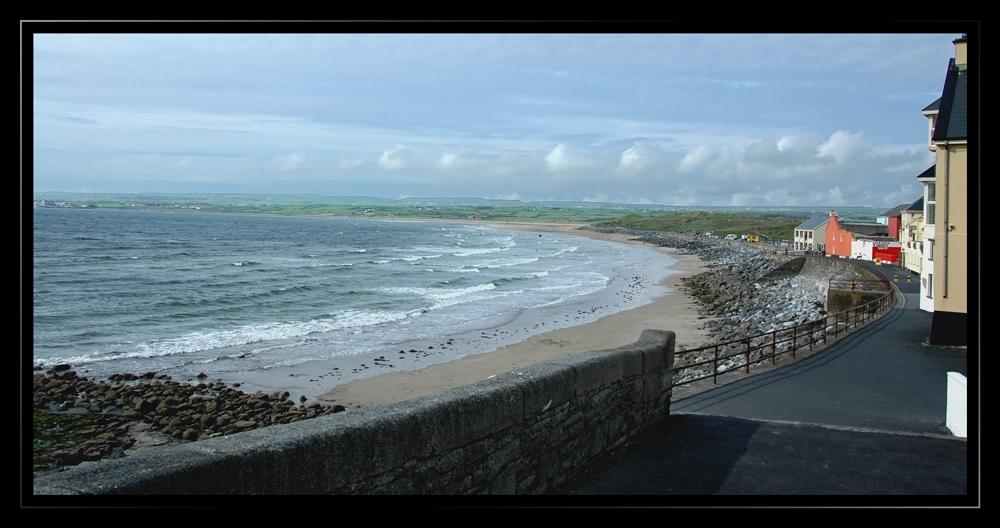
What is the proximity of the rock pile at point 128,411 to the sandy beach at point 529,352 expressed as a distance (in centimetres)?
171

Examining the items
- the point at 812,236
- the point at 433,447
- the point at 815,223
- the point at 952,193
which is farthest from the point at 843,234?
the point at 433,447

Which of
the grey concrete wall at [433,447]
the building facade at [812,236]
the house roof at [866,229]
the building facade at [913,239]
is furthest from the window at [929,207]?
the building facade at [812,236]

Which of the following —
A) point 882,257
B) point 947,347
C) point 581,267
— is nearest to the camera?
point 947,347

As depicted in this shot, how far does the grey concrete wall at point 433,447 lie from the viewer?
3158 millimetres

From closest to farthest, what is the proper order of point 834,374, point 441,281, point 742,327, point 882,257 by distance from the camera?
point 834,374 < point 742,327 < point 441,281 < point 882,257

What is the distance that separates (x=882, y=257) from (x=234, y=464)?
50868 millimetres

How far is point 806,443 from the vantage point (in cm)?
732

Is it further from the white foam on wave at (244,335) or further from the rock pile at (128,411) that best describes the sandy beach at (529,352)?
the white foam on wave at (244,335)

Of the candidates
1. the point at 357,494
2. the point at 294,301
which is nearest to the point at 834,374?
the point at 357,494

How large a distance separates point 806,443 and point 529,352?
1521cm

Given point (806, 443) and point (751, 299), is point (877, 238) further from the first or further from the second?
point (806, 443)
